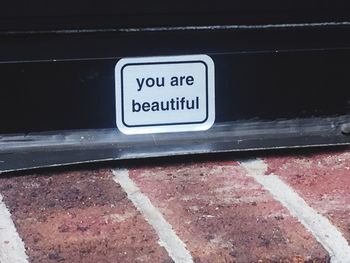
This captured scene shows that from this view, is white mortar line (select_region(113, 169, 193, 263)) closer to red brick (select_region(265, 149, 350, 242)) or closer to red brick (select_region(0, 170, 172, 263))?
red brick (select_region(0, 170, 172, 263))

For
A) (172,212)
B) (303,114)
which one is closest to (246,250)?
(172,212)

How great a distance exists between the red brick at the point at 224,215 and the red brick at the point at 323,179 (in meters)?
0.04

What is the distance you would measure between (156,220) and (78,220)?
0.07 m

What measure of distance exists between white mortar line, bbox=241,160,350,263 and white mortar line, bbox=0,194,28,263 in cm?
24

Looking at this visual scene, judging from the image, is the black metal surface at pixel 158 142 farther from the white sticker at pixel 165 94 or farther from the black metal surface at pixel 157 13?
the black metal surface at pixel 157 13

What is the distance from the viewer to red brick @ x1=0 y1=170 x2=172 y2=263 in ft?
1.95

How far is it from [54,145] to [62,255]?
238 mm

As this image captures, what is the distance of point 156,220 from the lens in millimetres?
658

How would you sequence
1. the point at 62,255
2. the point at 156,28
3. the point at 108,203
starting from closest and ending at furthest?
1. the point at 62,255
2. the point at 108,203
3. the point at 156,28

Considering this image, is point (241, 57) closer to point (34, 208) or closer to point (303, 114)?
point (303, 114)

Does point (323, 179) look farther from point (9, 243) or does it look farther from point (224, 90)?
point (9, 243)

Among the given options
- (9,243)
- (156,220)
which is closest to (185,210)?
(156,220)

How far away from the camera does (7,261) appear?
0.59 metres

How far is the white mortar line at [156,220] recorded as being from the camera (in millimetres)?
600
